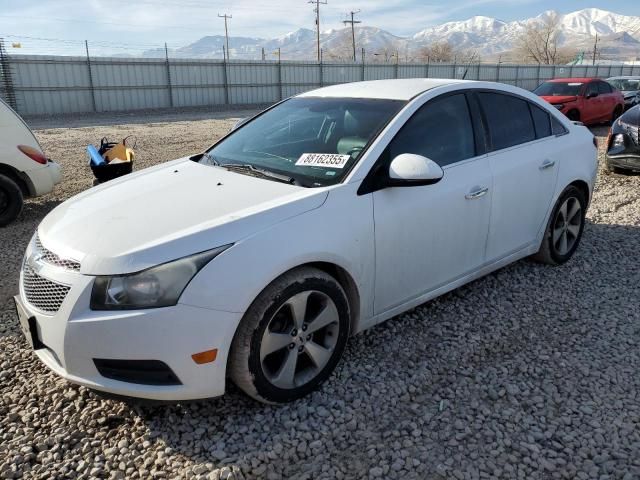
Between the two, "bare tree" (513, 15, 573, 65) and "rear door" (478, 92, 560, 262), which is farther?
"bare tree" (513, 15, 573, 65)

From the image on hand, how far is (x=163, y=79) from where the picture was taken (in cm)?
2812

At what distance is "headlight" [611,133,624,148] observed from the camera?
27.6 ft

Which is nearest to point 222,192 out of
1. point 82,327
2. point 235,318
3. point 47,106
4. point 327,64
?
point 235,318

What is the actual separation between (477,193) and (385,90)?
96 centimetres

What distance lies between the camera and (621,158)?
8.38 meters

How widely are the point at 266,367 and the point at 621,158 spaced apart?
7.80 metres

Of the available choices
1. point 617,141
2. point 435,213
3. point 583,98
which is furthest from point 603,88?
point 435,213

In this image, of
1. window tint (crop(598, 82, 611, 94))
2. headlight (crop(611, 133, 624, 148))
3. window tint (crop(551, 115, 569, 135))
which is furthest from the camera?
window tint (crop(598, 82, 611, 94))

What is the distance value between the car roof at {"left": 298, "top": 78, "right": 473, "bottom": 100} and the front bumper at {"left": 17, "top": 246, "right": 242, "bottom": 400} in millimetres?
1959

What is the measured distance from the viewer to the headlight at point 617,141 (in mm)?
8414

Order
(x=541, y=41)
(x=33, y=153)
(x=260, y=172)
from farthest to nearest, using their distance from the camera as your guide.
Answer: (x=541, y=41), (x=33, y=153), (x=260, y=172)

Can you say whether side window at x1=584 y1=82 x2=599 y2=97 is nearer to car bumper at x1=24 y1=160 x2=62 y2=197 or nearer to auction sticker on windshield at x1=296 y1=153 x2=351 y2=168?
car bumper at x1=24 y1=160 x2=62 y2=197

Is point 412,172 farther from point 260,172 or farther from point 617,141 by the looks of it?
point 617,141

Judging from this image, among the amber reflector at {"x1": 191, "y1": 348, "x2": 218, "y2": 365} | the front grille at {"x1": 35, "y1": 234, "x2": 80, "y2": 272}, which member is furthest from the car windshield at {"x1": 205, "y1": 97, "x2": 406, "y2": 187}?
the front grille at {"x1": 35, "y1": 234, "x2": 80, "y2": 272}
